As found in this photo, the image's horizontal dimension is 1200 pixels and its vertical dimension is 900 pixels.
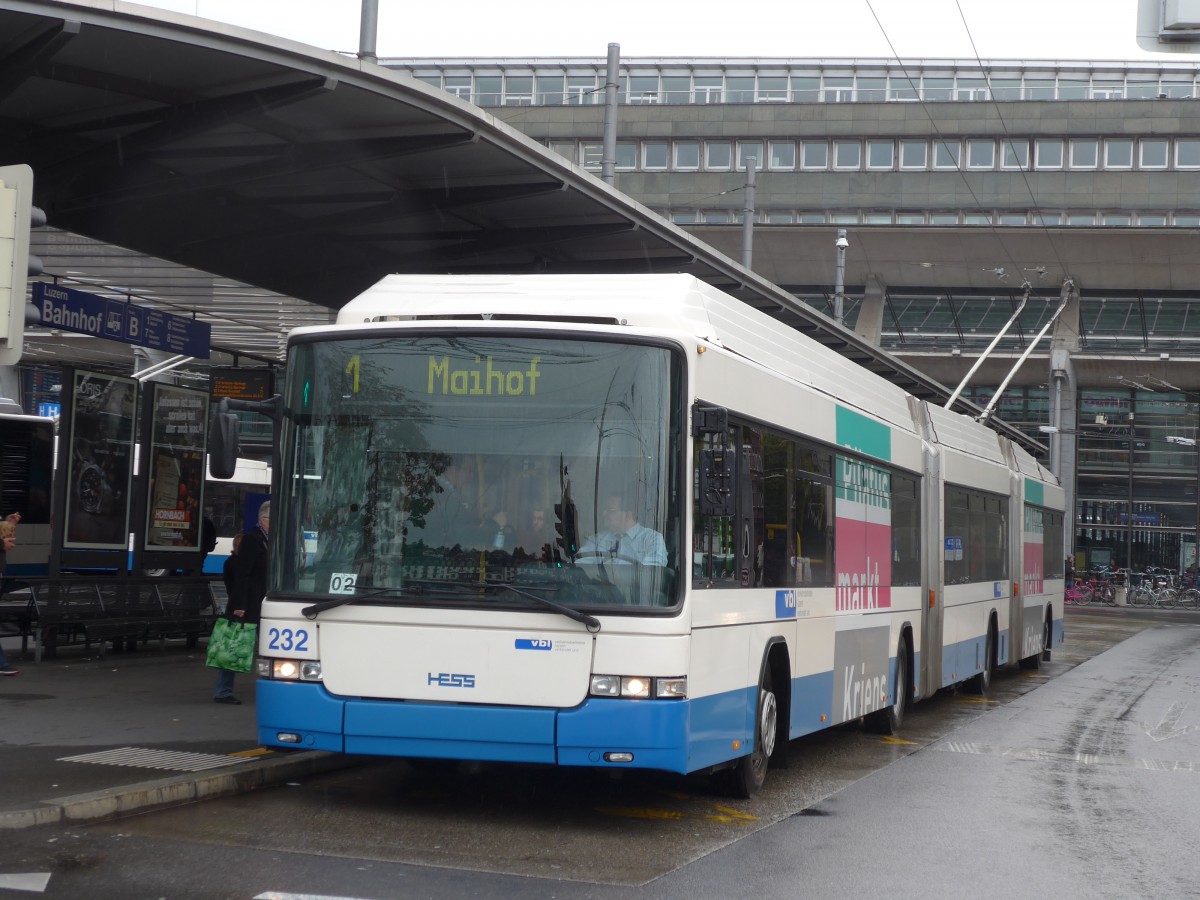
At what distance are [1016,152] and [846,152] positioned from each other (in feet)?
16.7

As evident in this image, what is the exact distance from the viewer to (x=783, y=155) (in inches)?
1940

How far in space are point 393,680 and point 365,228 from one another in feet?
27.4

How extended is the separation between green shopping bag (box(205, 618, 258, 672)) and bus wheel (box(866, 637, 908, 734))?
533 cm

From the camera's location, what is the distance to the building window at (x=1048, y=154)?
47.3 metres

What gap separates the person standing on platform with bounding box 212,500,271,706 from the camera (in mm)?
12531

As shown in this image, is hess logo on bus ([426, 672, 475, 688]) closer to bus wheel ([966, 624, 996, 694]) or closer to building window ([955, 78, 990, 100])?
bus wheel ([966, 624, 996, 694])

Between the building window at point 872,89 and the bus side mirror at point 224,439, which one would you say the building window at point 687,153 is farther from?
the bus side mirror at point 224,439

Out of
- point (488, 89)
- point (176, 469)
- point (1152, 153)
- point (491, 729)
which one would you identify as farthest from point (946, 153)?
point (491, 729)

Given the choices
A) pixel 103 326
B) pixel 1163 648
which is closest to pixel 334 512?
pixel 103 326

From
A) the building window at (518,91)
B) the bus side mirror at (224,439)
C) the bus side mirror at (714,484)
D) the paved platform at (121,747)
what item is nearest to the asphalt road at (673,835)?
the paved platform at (121,747)

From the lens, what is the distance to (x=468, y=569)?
27.4 feet

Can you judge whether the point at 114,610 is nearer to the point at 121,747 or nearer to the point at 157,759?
the point at 121,747

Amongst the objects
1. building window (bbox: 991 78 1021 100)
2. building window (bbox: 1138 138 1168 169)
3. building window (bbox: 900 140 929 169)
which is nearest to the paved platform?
building window (bbox: 900 140 929 169)

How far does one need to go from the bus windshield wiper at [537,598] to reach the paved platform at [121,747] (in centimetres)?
196
